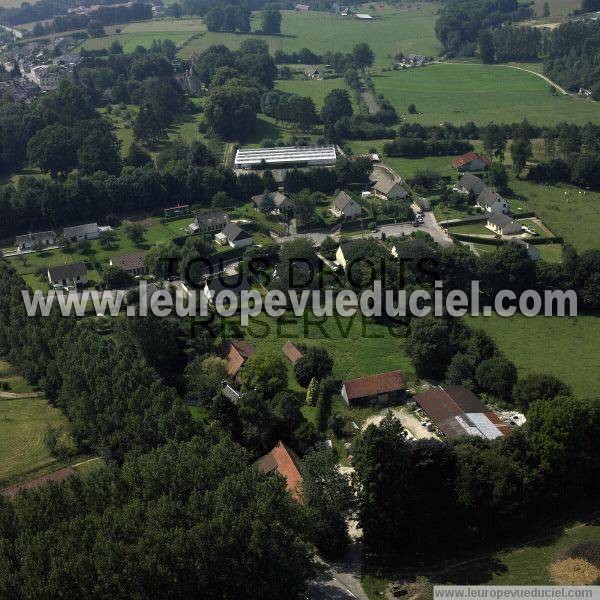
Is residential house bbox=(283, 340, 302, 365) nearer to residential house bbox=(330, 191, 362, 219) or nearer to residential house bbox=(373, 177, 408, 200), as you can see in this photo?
residential house bbox=(330, 191, 362, 219)

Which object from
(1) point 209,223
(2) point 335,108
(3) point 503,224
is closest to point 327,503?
(1) point 209,223

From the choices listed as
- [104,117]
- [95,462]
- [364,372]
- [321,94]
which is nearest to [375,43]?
[321,94]

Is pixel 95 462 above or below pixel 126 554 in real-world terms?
below

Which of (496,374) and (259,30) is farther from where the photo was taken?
(259,30)

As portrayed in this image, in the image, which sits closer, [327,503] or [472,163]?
[327,503]

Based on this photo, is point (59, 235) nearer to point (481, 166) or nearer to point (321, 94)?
point (481, 166)

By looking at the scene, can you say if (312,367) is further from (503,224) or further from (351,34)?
(351,34)

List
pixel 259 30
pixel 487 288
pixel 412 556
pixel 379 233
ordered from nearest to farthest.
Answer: pixel 412 556
pixel 487 288
pixel 379 233
pixel 259 30

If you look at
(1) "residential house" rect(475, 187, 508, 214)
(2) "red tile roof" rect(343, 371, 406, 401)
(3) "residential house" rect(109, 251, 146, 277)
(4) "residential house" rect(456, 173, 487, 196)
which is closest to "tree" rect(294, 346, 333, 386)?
(2) "red tile roof" rect(343, 371, 406, 401)
